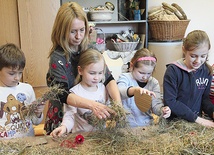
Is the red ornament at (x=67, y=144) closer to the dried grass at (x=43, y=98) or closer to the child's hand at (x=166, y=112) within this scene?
the dried grass at (x=43, y=98)

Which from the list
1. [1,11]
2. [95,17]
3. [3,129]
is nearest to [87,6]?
[95,17]

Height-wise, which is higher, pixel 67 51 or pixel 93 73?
pixel 67 51

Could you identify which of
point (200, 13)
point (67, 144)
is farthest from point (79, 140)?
point (200, 13)

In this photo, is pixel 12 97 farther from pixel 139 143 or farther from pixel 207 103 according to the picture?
pixel 207 103

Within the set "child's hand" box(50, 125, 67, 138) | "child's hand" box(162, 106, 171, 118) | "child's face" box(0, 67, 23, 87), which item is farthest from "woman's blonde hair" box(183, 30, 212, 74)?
→ "child's face" box(0, 67, 23, 87)

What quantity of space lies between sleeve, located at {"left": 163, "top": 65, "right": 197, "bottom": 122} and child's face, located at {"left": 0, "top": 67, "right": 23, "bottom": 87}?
0.75 metres

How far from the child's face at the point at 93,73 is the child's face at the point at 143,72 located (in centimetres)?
28

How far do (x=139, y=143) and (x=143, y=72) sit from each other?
0.58 m

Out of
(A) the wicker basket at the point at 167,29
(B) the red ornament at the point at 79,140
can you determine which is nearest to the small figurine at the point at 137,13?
(A) the wicker basket at the point at 167,29

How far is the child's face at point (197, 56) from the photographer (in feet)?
4.58

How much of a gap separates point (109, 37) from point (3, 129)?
2285mm

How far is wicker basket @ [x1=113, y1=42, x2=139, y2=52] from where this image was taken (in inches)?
122

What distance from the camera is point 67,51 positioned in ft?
4.56

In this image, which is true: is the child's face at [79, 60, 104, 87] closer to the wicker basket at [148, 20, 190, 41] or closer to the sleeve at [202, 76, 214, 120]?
the sleeve at [202, 76, 214, 120]
